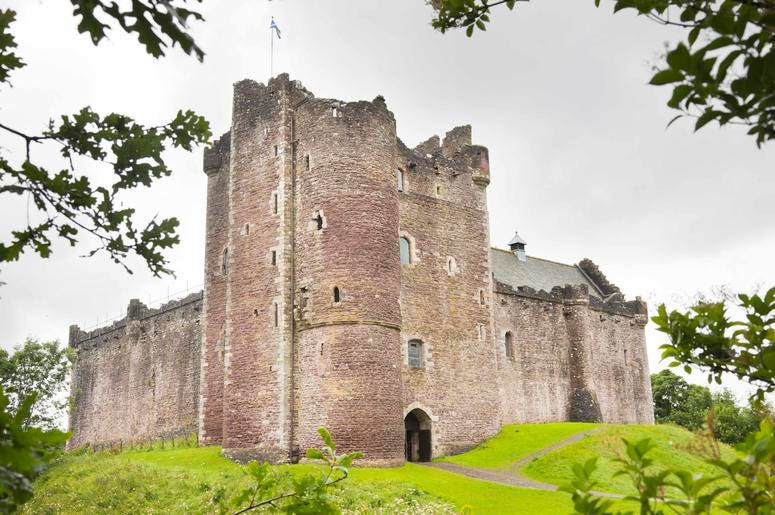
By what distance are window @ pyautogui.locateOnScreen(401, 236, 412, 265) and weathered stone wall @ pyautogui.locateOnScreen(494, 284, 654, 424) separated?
810 cm

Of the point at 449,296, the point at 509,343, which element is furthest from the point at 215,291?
the point at 509,343

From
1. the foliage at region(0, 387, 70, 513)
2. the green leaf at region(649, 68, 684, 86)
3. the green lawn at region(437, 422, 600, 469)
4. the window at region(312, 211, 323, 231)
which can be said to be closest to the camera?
the green leaf at region(649, 68, 684, 86)

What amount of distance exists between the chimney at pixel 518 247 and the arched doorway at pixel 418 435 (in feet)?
64.8

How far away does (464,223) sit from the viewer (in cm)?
3372

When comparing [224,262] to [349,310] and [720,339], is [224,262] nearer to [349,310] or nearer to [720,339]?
[349,310]

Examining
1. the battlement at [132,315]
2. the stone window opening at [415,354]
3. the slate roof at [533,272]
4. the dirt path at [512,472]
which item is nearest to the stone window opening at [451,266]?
the stone window opening at [415,354]

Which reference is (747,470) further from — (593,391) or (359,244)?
(593,391)

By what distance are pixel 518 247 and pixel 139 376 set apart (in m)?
24.0

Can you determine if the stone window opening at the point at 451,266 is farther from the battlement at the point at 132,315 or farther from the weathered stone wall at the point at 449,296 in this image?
the battlement at the point at 132,315

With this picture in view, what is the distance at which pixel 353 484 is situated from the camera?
2134cm

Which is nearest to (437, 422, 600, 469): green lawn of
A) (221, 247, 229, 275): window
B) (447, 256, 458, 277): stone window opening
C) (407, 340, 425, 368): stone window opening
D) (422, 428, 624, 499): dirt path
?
(422, 428, 624, 499): dirt path

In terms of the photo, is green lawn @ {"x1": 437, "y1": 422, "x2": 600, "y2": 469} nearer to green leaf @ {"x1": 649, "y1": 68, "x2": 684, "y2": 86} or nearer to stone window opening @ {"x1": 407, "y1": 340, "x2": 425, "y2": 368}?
stone window opening @ {"x1": 407, "y1": 340, "x2": 425, "y2": 368}

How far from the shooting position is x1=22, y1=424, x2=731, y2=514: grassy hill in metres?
20.2

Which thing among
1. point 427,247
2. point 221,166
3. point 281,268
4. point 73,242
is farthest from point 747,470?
point 221,166
